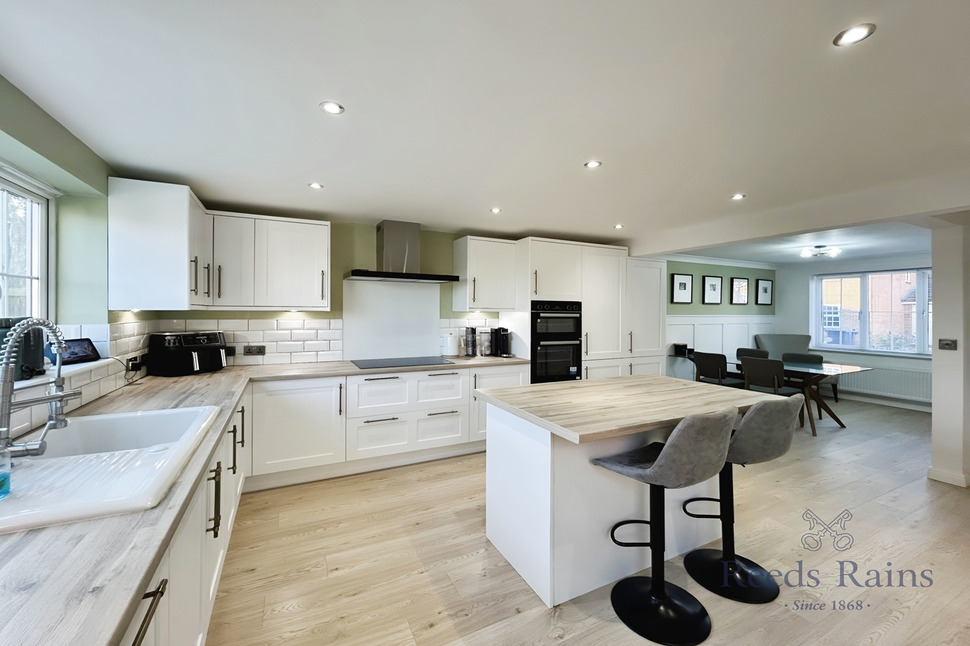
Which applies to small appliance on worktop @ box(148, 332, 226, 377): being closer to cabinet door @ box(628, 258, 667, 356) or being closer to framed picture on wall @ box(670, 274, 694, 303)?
cabinet door @ box(628, 258, 667, 356)

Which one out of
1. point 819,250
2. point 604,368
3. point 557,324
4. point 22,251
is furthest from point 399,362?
point 819,250

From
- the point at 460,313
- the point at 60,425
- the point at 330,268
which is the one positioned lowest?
the point at 60,425

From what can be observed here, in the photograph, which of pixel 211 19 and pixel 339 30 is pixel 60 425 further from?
pixel 339 30

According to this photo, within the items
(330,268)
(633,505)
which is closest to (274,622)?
(633,505)

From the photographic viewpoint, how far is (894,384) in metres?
5.81

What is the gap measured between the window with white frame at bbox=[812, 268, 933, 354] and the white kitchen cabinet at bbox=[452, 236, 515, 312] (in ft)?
20.1

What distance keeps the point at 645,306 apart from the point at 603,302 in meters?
0.65

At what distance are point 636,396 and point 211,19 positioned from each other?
2.45 metres

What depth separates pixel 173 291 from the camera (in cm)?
249

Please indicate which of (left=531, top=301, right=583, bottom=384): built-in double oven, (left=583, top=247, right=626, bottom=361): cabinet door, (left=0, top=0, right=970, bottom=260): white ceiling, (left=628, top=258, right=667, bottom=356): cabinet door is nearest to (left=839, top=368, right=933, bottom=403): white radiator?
(left=628, top=258, right=667, bottom=356): cabinet door

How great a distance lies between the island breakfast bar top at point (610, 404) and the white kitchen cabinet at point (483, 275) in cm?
168

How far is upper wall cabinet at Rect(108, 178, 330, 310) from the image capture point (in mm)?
2359

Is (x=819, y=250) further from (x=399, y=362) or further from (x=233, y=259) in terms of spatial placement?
(x=233, y=259)

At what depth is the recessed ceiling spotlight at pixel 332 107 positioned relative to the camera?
1671mm
